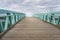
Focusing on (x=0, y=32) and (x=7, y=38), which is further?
(x=0, y=32)

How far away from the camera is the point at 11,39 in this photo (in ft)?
15.0

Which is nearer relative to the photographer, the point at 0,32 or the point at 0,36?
the point at 0,36

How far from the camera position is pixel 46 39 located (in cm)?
461

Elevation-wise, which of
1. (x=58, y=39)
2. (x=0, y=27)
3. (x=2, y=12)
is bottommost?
(x=58, y=39)

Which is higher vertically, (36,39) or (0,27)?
(0,27)

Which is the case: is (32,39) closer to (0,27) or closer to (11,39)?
(11,39)

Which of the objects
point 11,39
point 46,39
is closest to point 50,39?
point 46,39

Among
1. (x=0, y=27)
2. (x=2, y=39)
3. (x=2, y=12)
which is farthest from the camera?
(x=2, y=12)

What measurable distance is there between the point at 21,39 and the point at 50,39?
847 millimetres

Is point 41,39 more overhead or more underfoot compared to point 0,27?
more underfoot

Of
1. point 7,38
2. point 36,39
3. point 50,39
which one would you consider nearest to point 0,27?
point 7,38

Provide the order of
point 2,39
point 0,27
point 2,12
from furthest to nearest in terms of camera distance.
A: 1. point 2,12
2. point 0,27
3. point 2,39

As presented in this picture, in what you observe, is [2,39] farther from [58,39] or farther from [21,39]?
[58,39]

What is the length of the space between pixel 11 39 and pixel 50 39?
3.73ft
